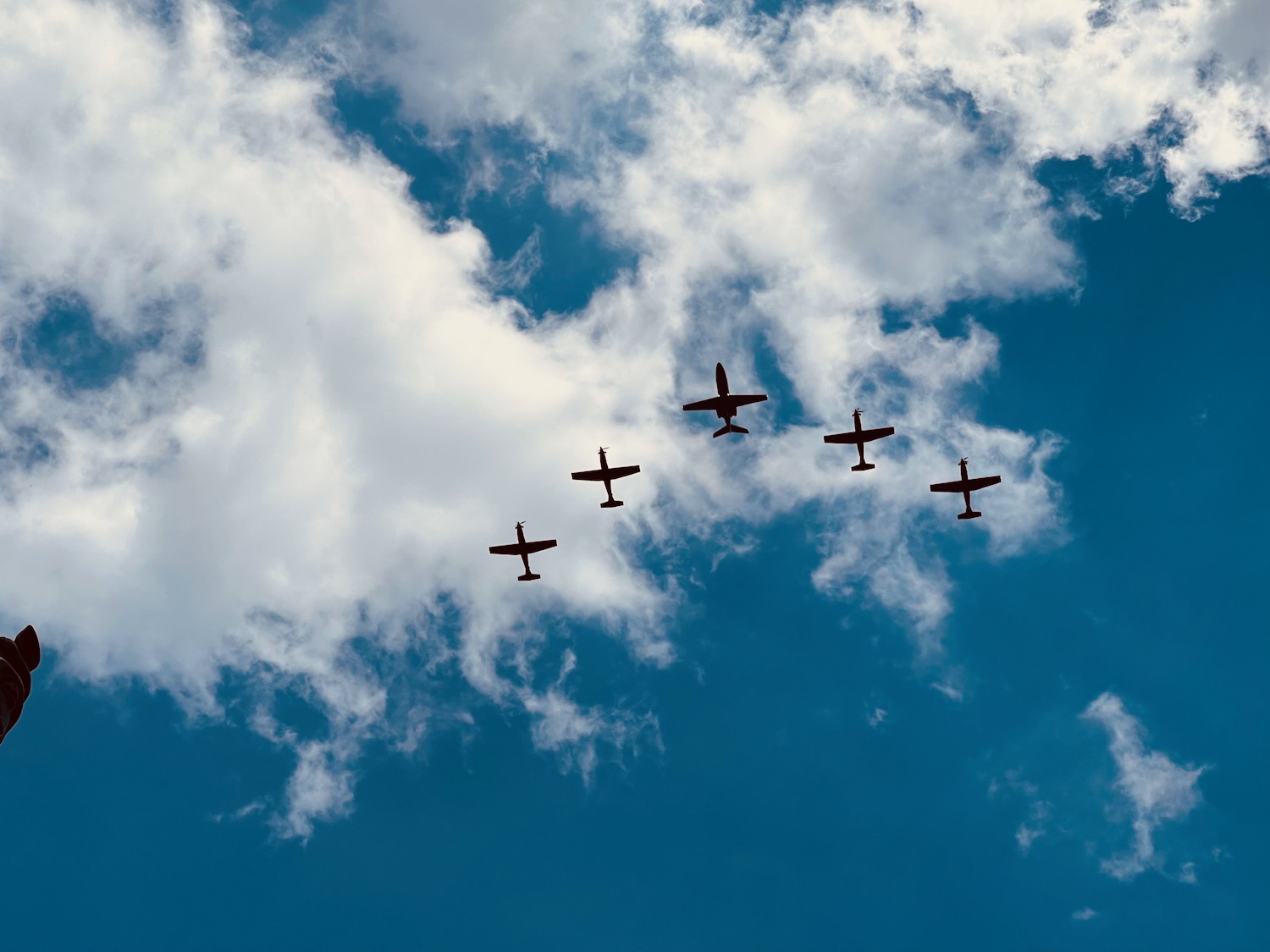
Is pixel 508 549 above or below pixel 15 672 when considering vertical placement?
above

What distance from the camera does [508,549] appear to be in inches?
4424

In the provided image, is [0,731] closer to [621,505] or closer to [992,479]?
[621,505]

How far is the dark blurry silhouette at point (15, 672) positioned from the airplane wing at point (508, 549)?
5086 cm

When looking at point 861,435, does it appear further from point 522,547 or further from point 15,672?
point 15,672

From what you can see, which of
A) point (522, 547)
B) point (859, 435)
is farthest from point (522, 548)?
point (859, 435)

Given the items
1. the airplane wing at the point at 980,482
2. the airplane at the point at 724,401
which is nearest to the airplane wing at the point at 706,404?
the airplane at the point at 724,401

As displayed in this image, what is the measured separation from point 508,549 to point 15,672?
55101 mm

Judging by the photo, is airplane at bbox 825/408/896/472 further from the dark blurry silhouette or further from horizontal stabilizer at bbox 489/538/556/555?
the dark blurry silhouette

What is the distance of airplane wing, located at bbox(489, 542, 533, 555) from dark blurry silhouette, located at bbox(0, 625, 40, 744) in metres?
50.9

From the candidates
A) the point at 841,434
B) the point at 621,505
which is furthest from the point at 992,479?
the point at 621,505

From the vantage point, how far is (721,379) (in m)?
105

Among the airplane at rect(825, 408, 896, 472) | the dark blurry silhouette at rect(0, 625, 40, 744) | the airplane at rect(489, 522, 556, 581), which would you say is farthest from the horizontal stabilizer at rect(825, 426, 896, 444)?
the dark blurry silhouette at rect(0, 625, 40, 744)

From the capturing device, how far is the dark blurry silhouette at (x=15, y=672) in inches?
2506

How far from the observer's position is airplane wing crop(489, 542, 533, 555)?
112062 mm
